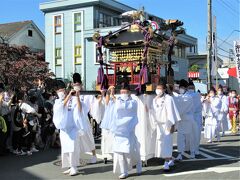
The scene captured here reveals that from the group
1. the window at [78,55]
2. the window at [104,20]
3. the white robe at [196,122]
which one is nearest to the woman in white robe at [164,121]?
the white robe at [196,122]

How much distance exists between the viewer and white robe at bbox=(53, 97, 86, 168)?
8273 millimetres

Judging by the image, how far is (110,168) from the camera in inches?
349

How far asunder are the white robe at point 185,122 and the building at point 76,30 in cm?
2070

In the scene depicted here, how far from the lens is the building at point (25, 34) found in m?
36.8

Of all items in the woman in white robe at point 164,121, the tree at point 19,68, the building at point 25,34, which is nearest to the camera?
the woman in white robe at point 164,121

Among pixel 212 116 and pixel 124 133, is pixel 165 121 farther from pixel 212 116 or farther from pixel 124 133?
pixel 212 116

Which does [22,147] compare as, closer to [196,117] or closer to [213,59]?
[196,117]

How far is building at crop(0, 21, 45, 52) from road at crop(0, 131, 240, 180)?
27524 millimetres

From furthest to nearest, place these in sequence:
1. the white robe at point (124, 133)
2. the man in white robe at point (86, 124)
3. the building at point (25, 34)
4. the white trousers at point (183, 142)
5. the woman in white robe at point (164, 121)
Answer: the building at point (25, 34), the white trousers at point (183, 142), the man in white robe at point (86, 124), the woman in white robe at point (164, 121), the white robe at point (124, 133)

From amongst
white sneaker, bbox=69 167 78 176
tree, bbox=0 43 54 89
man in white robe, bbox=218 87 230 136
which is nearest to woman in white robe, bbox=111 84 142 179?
white sneaker, bbox=69 167 78 176

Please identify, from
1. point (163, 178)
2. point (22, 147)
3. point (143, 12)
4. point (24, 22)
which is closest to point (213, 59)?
point (143, 12)

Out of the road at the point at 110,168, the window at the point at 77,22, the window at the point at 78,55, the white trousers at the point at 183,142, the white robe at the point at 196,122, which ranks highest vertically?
the window at the point at 77,22

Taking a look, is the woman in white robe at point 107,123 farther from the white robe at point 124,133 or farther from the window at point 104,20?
the window at point 104,20

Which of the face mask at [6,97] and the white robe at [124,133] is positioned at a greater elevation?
the face mask at [6,97]
